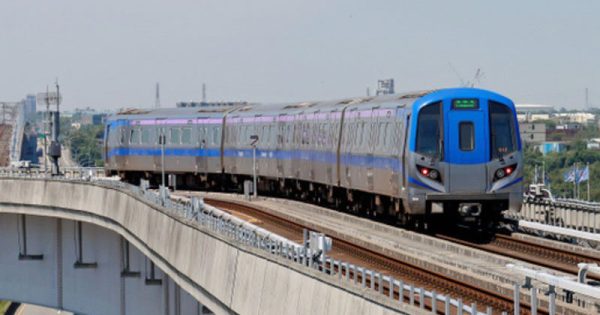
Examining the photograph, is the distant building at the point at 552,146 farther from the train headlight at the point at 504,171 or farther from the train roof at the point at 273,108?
the train headlight at the point at 504,171

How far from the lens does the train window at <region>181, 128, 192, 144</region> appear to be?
60.7 m

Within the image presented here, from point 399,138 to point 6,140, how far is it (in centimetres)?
13502

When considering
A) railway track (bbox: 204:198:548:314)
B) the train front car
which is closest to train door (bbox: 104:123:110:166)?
railway track (bbox: 204:198:548:314)

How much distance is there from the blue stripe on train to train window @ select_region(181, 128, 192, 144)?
0.38 meters

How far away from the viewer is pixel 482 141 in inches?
1203

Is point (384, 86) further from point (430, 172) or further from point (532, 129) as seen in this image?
point (532, 129)

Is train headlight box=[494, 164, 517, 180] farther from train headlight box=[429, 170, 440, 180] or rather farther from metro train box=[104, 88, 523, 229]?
train headlight box=[429, 170, 440, 180]

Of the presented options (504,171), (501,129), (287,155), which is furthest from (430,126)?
Answer: (287,155)

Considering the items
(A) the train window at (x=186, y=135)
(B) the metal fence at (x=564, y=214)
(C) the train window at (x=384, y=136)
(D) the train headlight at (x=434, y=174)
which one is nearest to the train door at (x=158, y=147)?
(A) the train window at (x=186, y=135)

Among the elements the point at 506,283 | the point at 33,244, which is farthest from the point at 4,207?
the point at 506,283

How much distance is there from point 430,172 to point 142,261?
17.3m

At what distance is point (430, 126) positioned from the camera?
30.6 meters

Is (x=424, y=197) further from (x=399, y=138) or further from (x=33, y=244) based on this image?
(x=33, y=244)

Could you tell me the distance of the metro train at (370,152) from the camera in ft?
100
